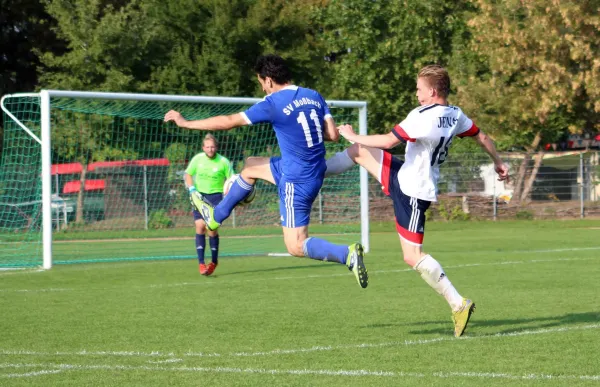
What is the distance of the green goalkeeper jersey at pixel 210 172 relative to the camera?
14.5 meters

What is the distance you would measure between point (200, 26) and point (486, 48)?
1031 cm

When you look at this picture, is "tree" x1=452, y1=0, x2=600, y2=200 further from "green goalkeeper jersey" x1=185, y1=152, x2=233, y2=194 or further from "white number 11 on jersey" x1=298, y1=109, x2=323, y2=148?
"white number 11 on jersey" x1=298, y1=109, x2=323, y2=148

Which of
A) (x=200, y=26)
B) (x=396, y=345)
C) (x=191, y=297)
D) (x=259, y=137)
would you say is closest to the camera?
(x=396, y=345)

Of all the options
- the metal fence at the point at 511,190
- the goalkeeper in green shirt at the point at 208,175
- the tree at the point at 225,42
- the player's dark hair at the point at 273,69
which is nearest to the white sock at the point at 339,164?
the player's dark hair at the point at 273,69

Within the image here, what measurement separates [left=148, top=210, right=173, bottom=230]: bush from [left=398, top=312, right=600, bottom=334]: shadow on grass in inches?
599

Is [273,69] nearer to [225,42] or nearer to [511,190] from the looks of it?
[511,190]

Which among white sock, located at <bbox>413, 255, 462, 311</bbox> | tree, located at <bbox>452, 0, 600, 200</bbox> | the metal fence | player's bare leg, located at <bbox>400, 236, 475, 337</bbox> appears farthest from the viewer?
the metal fence

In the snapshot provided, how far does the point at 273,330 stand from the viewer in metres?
8.30

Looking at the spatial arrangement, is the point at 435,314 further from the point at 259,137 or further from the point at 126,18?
the point at 126,18

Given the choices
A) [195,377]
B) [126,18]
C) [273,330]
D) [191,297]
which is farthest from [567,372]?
[126,18]

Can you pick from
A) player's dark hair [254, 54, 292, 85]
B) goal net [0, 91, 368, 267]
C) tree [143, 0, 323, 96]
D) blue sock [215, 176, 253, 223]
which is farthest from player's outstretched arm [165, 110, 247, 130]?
tree [143, 0, 323, 96]

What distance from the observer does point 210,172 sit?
1449 cm

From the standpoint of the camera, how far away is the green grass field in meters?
6.28

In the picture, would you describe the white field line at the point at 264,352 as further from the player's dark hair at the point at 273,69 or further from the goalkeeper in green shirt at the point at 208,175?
the goalkeeper in green shirt at the point at 208,175
